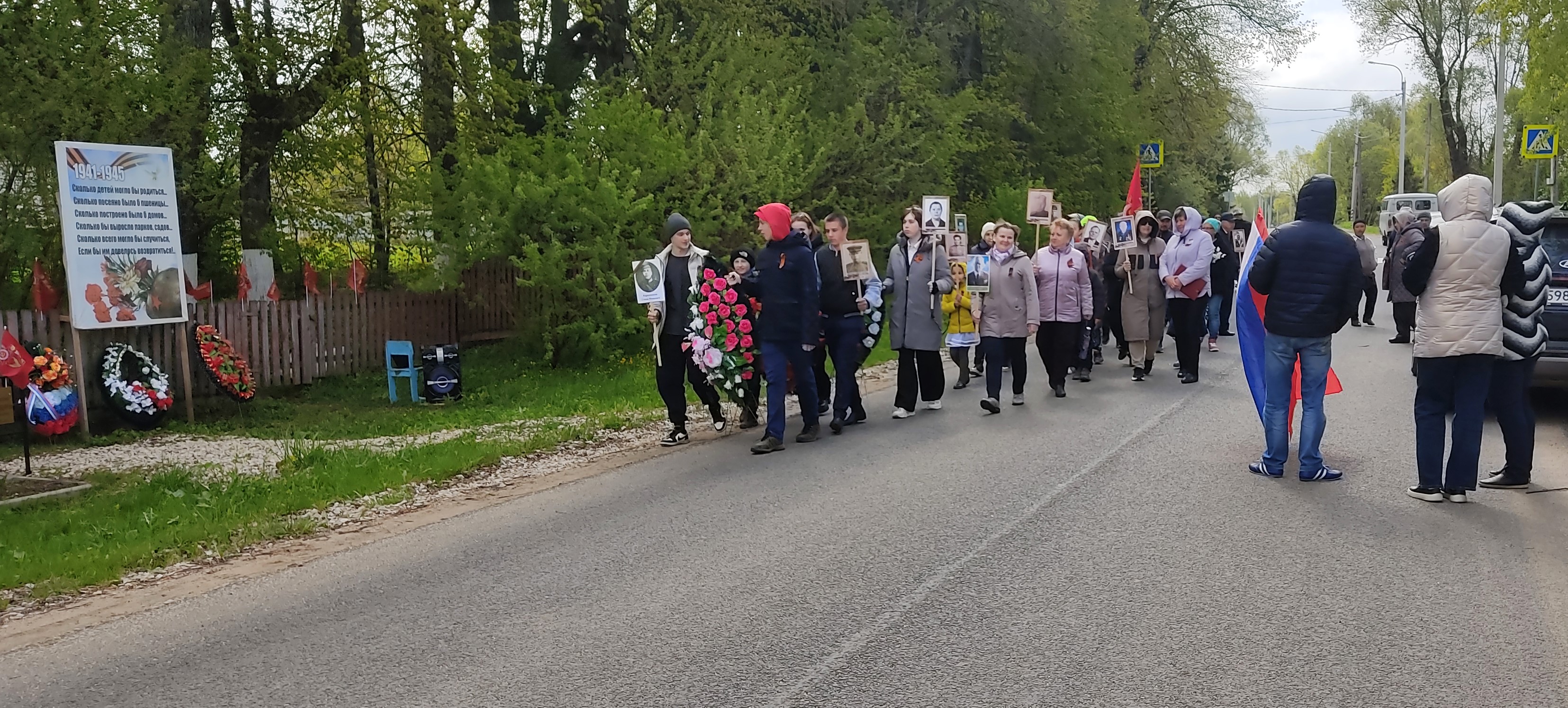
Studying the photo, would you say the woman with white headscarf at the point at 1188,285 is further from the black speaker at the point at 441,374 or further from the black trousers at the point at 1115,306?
the black speaker at the point at 441,374

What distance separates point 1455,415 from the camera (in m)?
7.66

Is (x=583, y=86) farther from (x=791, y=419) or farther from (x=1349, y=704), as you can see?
(x=1349, y=704)

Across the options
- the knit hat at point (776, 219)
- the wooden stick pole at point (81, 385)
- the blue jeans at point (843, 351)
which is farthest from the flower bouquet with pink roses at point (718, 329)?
the wooden stick pole at point (81, 385)

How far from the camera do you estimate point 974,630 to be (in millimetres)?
5223

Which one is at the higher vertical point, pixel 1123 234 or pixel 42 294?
pixel 1123 234

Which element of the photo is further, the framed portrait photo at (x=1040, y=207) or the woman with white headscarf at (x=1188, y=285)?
the framed portrait photo at (x=1040, y=207)

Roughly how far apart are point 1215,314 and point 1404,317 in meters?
2.49

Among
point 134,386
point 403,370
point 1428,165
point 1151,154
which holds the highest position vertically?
point 1428,165

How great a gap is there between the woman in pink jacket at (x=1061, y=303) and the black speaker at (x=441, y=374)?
285 inches

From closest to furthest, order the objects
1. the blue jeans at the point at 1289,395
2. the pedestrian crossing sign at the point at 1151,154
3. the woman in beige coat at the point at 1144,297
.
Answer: the blue jeans at the point at 1289,395 < the woman in beige coat at the point at 1144,297 < the pedestrian crossing sign at the point at 1151,154

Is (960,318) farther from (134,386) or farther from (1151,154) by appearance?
(1151,154)

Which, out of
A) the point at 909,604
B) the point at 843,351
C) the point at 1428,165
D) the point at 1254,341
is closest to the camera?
the point at 909,604

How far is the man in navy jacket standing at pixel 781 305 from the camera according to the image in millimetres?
9828

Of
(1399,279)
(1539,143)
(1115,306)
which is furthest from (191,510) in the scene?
(1539,143)
